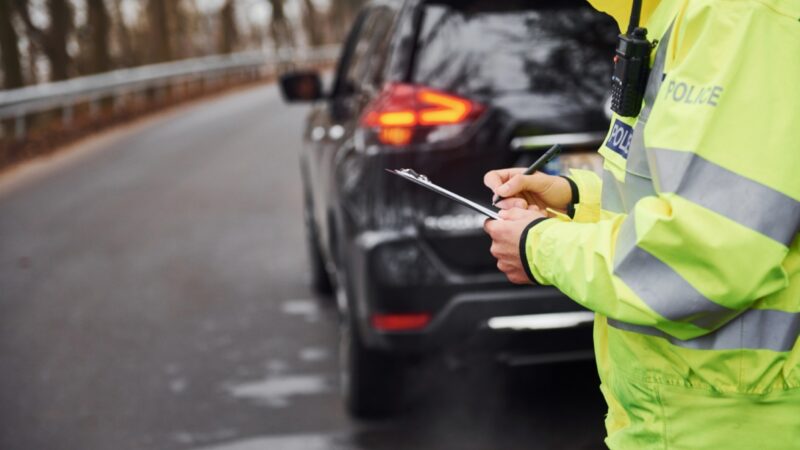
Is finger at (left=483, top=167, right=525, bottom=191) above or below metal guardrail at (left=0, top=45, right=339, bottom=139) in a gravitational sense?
above

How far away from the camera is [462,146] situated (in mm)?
3768

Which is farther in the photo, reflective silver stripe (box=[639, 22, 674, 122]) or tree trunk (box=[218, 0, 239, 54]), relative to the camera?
tree trunk (box=[218, 0, 239, 54])

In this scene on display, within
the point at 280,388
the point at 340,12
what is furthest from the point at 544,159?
the point at 340,12

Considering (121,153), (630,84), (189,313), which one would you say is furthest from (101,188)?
(630,84)

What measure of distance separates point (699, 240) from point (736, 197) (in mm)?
80

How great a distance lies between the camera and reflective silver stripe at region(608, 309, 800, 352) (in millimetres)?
1581

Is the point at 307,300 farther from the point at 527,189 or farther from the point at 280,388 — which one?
the point at 527,189

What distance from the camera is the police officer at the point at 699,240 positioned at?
1426 mm

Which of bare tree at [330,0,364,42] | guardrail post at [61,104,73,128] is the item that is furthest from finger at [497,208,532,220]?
bare tree at [330,0,364,42]

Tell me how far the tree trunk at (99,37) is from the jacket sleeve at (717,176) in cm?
2587

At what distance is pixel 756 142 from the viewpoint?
1417 millimetres

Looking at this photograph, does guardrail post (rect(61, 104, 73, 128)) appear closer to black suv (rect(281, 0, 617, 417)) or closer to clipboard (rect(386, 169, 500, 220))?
black suv (rect(281, 0, 617, 417))

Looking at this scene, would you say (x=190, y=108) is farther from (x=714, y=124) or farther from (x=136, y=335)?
(x=714, y=124)

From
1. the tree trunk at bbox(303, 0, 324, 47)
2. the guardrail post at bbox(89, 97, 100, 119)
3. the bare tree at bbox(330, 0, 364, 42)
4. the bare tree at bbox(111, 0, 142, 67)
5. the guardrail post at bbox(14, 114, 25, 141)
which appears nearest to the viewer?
the guardrail post at bbox(14, 114, 25, 141)
